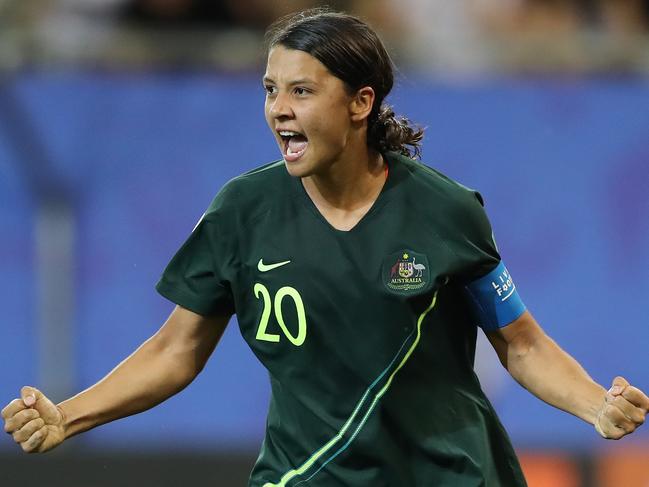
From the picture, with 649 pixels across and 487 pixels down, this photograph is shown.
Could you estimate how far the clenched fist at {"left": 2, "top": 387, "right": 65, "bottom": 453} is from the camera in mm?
3055

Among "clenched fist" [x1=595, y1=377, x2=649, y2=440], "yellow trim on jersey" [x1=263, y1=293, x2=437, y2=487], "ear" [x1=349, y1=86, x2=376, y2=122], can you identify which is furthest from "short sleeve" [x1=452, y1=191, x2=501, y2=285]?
"clenched fist" [x1=595, y1=377, x2=649, y2=440]

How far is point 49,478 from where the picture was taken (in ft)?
19.1

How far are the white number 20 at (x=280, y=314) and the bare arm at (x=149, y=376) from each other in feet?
0.58

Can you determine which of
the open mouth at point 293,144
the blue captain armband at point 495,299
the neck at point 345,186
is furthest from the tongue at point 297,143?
the blue captain armband at point 495,299

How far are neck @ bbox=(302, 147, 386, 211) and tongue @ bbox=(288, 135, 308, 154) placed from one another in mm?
112

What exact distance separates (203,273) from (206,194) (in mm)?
2688

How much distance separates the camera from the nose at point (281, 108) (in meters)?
3.12

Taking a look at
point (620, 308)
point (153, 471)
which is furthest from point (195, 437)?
point (620, 308)

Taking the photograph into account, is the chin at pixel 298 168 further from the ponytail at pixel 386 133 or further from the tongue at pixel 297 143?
the ponytail at pixel 386 133

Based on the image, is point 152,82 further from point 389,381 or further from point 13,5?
point 389,381

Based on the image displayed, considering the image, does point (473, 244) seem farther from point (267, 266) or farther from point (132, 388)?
point (132, 388)

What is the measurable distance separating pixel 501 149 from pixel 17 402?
3.42 meters

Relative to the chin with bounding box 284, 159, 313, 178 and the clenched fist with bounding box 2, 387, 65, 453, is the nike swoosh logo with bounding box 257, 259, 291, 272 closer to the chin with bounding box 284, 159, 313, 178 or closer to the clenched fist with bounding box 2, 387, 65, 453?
the chin with bounding box 284, 159, 313, 178

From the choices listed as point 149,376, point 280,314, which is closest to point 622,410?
point 280,314
